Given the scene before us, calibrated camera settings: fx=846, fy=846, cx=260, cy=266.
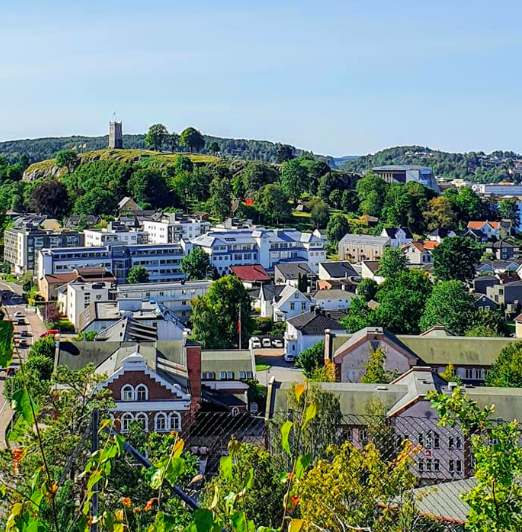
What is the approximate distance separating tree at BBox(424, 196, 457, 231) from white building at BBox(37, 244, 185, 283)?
11.1m

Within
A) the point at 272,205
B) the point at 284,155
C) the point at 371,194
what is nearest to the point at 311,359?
the point at 272,205

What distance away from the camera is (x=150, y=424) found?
7.93 m

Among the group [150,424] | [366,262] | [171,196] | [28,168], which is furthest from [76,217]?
[150,424]

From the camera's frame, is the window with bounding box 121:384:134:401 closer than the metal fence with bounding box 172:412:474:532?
No

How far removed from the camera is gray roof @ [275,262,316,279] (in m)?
22.0

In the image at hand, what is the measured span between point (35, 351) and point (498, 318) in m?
8.85

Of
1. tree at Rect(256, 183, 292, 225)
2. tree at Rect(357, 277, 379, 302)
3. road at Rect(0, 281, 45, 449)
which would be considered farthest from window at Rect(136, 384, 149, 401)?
tree at Rect(256, 183, 292, 225)

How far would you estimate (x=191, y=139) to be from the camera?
4084 centimetres

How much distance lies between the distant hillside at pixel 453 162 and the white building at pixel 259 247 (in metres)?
52.9

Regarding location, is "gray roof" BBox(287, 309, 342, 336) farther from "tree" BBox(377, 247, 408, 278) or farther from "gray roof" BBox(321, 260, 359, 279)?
"gray roof" BBox(321, 260, 359, 279)

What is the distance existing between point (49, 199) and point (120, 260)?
857 centimetres

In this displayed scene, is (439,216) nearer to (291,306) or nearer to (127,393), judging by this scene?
(291,306)

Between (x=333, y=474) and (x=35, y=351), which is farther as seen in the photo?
(x=35, y=351)

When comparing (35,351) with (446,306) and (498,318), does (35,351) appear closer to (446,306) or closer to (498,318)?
(446,306)
